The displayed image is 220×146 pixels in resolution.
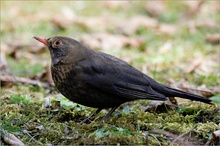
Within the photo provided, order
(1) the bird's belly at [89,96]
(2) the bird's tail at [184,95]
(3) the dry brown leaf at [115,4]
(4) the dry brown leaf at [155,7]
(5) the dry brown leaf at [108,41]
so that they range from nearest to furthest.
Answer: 1. (1) the bird's belly at [89,96]
2. (2) the bird's tail at [184,95]
3. (5) the dry brown leaf at [108,41]
4. (4) the dry brown leaf at [155,7]
5. (3) the dry brown leaf at [115,4]

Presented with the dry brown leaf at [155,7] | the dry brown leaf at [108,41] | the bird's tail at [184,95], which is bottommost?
the bird's tail at [184,95]

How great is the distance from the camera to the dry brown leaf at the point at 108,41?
27.6 ft

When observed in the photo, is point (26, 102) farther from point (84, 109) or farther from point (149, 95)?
point (149, 95)

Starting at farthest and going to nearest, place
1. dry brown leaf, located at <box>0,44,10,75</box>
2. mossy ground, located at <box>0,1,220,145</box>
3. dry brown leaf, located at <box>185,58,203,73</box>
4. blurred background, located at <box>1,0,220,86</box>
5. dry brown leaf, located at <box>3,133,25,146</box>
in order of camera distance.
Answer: blurred background, located at <box>1,0,220,86</box> < dry brown leaf, located at <box>185,58,203,73</box> < dry brown leaf, located at <box>0,44,10,75</box> < mossy ground, located at <box>0,1,220,145</box> < dry brown leaf, located at <box>3,133,25,146</box>

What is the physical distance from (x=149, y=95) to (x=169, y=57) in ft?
10.6

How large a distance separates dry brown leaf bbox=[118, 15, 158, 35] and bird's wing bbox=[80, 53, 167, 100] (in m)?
4.47

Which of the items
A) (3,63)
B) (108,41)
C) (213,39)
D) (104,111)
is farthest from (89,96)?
(213,39)

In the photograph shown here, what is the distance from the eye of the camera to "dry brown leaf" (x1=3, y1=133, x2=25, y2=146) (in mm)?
3852

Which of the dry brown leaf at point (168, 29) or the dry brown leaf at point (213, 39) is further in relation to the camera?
the dry brown leaf at point (168, 29)

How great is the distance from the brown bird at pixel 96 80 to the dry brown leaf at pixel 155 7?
5791mm

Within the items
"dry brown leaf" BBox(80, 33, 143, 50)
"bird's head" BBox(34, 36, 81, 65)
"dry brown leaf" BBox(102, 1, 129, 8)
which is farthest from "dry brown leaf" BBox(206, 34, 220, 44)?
"bird's head" BBox(34, 36, 81, 65)

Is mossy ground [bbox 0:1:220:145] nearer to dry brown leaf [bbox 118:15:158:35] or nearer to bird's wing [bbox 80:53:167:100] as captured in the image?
dry brown leaf [bbox 118:15:158:35]

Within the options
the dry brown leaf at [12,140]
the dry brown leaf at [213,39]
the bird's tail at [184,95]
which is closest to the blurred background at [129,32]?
the dry brown leaf at [213,39]

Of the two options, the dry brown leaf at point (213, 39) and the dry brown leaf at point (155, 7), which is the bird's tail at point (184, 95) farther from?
the dry brown leaf at point (155, 7)
